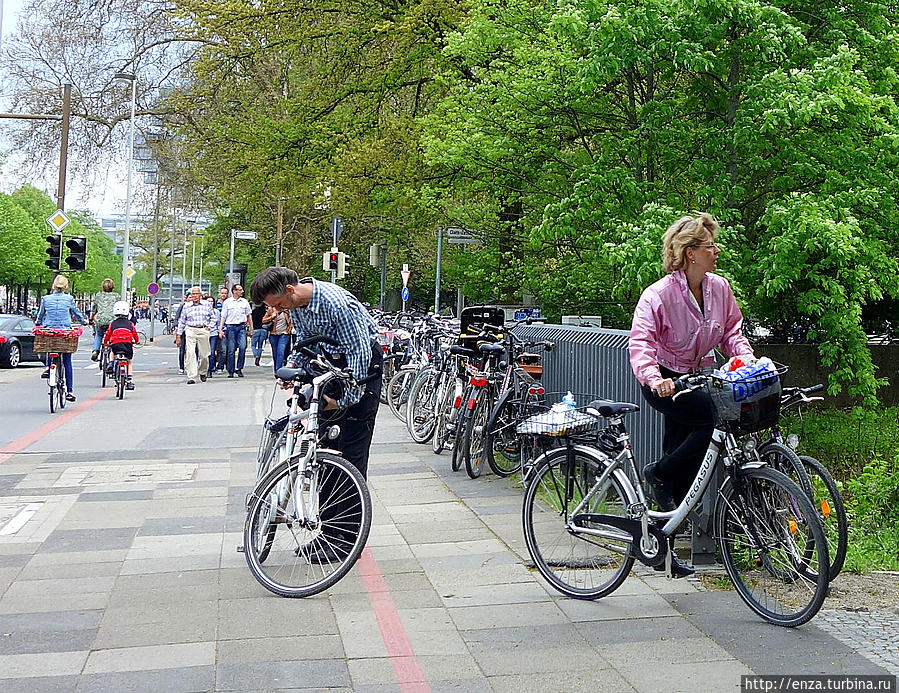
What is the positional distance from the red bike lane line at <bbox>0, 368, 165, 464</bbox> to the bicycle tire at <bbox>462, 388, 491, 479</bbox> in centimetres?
453

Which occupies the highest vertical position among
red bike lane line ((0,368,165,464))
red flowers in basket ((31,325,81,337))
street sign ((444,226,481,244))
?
street sign ((444,226,481,244))

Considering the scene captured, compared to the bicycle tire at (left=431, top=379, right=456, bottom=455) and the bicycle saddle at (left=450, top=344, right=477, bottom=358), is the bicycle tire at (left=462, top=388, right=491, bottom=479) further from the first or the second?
the bicycle tire at (left=431, top=379, right=456, bottom=455)

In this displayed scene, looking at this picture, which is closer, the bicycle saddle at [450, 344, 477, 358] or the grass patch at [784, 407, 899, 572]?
the grass patch at [784, 407, 899, 572]

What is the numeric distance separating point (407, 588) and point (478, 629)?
0.84 m

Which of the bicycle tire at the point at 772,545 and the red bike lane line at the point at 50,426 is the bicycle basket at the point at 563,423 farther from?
the red bike lane line at the point at 50,426

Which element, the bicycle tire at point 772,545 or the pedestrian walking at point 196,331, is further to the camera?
the pedestrian walking at point 196,331

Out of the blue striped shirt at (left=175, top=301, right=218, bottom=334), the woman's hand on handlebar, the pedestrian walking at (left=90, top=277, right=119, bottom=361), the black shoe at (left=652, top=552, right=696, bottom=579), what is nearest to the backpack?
the pedestrian walking at (left=90, top=277, right=119, bottom=361)

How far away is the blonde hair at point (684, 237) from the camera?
5395 mm

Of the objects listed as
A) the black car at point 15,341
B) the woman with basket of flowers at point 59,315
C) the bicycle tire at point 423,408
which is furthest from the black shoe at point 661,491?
the black car at point 15,341

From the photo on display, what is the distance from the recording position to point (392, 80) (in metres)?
24.9

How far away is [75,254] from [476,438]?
19.1m

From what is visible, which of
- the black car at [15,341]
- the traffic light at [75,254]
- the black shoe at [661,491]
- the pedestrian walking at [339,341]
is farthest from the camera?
the black car at [15,341]

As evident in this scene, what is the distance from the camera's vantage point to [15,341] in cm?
2672

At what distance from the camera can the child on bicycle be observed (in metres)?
18.1
